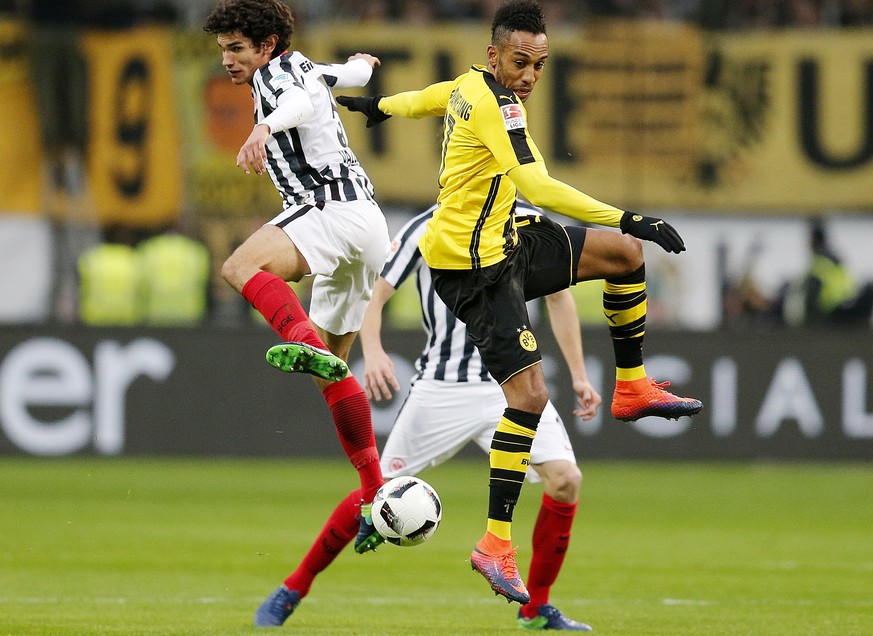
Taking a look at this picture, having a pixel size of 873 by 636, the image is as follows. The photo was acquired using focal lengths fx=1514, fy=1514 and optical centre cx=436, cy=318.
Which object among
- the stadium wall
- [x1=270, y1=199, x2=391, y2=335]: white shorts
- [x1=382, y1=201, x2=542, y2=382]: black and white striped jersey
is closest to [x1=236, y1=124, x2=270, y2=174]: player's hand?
[x1=270, y1=199, x2=391, y2=335]: white shorts

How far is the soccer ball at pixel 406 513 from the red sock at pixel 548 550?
3.52 feet

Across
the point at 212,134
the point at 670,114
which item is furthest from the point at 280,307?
the point at 670,114

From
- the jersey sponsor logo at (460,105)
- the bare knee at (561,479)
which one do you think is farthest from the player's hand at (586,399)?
the jersey sponsor logo at (460,105)

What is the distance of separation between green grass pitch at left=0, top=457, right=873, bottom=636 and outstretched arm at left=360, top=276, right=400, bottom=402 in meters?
1.13

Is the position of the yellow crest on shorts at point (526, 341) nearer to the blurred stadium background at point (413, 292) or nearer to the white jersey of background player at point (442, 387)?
the white jersey of background player at point (442, 387)

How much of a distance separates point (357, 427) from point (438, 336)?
1002 millimetres

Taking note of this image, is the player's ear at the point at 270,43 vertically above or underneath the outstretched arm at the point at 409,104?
above

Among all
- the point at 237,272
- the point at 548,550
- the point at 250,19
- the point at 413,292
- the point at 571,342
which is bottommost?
the point at 413,292

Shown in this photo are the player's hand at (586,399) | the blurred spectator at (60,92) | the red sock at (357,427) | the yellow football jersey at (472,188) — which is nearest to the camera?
the yellow football jersey at (472,188)

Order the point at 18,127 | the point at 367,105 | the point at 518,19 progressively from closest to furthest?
the point at 518,19, the point at 367,105, the point at 18,127

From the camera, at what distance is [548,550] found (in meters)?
7.29

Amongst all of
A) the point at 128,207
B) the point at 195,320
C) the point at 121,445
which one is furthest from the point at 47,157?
the point at 121,445

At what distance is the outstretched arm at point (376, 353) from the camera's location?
723cm

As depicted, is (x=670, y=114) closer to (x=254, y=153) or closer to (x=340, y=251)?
(x=340, y=251)
